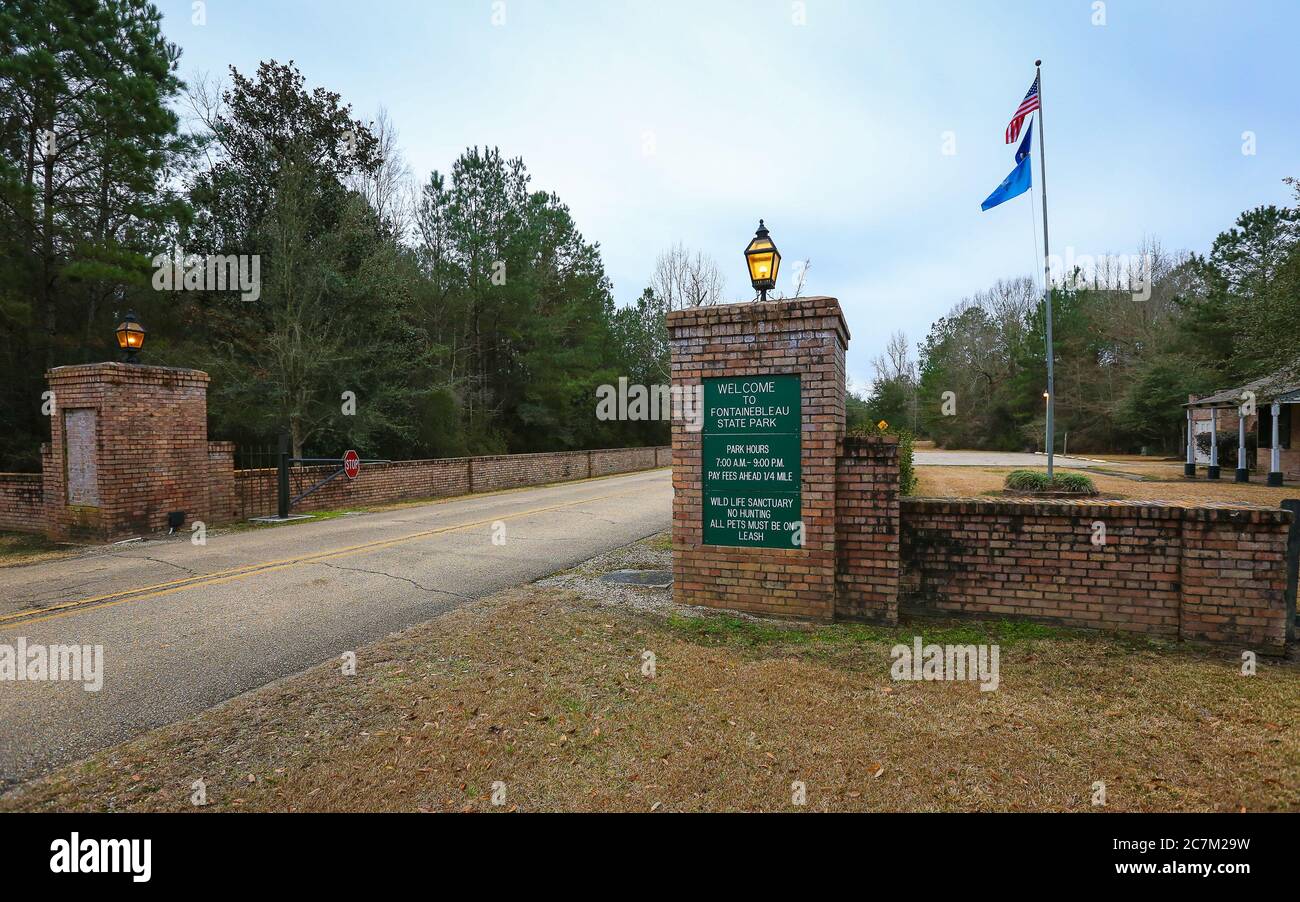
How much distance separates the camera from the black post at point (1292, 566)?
180 inches

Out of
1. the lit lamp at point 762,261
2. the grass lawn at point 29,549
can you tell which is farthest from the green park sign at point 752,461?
the grass lawn at point 29,549

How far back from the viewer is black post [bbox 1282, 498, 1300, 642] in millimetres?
4582

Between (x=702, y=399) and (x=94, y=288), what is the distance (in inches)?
804

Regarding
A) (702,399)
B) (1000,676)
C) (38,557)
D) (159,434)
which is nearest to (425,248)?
(159,434)

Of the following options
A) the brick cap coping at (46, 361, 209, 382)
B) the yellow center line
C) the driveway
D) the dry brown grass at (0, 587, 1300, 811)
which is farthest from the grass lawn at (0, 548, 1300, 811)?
the driveway

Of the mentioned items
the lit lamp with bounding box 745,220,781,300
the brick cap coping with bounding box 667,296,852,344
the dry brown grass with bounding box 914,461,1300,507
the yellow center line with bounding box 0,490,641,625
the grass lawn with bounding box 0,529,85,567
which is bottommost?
the grass lawn with bounding box 0,529,85,567

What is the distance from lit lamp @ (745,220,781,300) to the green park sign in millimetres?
1103

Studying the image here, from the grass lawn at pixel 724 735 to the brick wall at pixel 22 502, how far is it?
11.7 m

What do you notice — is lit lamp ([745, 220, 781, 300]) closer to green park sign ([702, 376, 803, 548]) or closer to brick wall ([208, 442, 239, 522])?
green park sign ([702, 376, 803, 548])

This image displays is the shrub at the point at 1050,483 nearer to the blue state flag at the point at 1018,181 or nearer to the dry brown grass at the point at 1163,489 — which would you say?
the dry brown grass at the point at 1163,489

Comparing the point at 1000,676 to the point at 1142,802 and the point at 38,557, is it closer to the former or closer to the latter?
the point at 1142,802

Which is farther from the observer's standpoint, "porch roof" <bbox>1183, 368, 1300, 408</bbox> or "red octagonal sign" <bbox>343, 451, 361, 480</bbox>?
"porch roof" <bbox>1183, 368, 1300, 408</bbox>

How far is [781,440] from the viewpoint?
5.48m

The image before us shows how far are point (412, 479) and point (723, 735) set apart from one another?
1630cm
